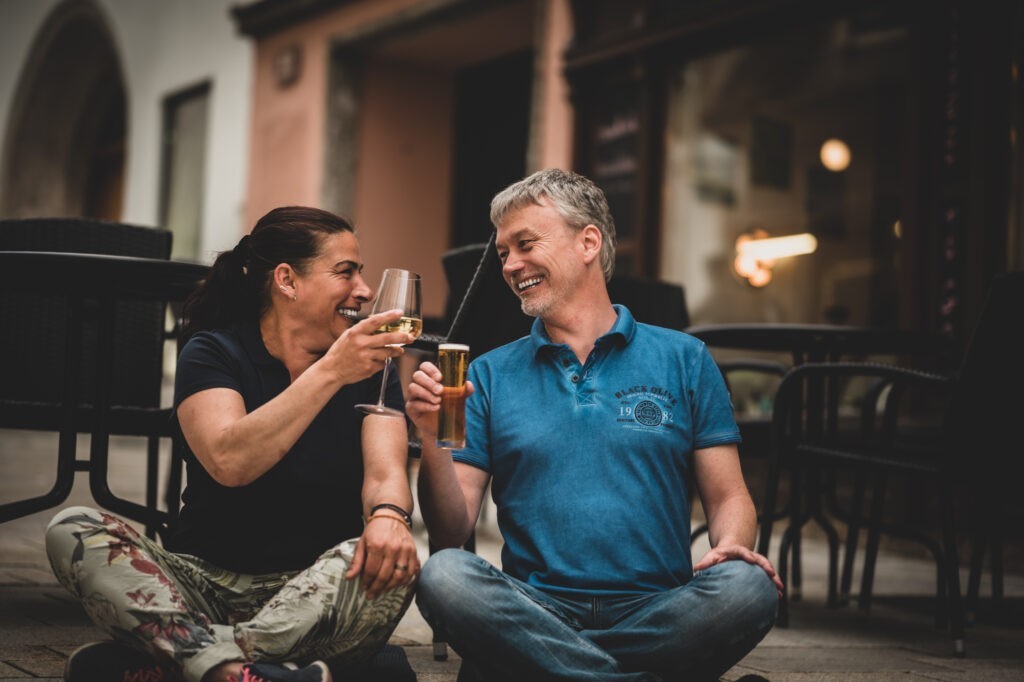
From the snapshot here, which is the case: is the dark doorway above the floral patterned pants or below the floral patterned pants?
above

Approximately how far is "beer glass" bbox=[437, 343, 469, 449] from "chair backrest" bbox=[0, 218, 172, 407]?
1.59m

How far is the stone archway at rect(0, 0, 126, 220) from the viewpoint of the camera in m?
14.1

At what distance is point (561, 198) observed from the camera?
242cm

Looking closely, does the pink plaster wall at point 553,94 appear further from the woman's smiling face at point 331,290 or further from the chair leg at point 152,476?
the woman's smiling face at point 331,290

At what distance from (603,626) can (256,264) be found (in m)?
1.07

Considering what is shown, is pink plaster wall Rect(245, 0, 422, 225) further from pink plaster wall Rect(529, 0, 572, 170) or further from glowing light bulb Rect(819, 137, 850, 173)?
glowing light bulb Rect(819, 137, 850, 173)

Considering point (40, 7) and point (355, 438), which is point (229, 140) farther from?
point (355, 438)

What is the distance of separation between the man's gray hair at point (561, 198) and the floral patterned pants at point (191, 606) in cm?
78

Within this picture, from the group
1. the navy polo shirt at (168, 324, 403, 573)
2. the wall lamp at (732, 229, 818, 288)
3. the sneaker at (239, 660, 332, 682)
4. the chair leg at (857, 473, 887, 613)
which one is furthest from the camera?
the wall lamp at (732, 229, 818, 288)

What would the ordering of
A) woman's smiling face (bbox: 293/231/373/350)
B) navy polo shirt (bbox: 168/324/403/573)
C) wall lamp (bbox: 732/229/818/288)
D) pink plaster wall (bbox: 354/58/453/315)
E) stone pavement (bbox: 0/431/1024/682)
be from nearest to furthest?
navy polo shirt (bbox: 168/324/403/573), woman's smiling face (bbox: 293/231/373/350), stone pavement (bbox: 0/431/1024/682), wall lamp (bbox: 732/229/818/288), pink plaster wall (bbox: 354/58/453/315)

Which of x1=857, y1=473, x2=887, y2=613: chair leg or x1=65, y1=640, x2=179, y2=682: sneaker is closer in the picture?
x1=65, y1=640, x2=179, y2=682: sneaker

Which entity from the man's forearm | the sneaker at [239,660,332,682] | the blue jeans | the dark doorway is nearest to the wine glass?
the man's forearm

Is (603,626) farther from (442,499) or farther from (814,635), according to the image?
(814,635)

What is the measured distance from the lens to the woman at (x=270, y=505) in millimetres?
2084
